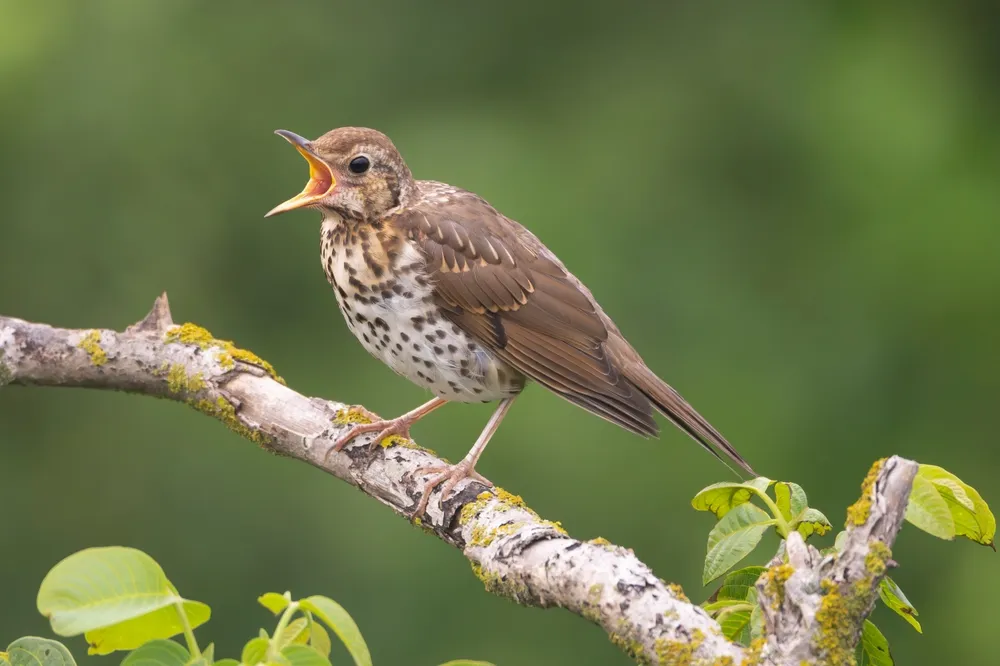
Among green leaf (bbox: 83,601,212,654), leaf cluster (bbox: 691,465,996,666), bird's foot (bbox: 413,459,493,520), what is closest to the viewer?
green leaf (bbox: 83,601,212,654)

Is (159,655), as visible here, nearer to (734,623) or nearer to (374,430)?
(734,623)

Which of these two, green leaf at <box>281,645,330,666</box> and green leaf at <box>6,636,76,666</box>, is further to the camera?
green leaf at <box>6,636,76,666</box>

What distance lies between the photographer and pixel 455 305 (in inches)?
123

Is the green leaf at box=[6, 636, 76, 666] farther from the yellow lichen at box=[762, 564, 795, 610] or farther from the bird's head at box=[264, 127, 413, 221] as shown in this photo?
the bird's head at box=[264, 127, 413, 221]

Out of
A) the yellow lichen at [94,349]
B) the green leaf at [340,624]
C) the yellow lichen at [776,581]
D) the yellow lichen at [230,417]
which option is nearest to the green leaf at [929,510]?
the yellow lichen at [776,581]

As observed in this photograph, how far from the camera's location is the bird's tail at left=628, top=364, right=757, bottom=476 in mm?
3006

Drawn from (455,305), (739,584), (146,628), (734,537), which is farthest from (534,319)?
(146,628)

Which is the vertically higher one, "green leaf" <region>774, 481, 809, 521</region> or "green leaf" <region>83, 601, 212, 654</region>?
"green leaf" <region>774, 481, 809, 521</region>

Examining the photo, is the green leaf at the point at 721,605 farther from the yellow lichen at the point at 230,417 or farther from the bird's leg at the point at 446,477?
the yellow lichen at the point at 230,417

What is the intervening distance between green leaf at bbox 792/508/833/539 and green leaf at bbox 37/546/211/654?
3.16ft

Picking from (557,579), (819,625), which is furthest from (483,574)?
(819,625)

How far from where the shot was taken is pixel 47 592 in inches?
54.6

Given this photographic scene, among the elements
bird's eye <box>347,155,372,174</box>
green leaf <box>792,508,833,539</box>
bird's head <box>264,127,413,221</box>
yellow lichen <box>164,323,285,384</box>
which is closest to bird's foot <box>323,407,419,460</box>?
yellow lichen <box>164,323,285,384</box>

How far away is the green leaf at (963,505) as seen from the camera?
5.79ft
